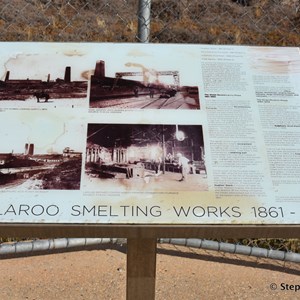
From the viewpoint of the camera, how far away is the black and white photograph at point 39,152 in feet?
5.98

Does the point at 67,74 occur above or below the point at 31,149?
above

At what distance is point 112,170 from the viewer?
1.87 metres

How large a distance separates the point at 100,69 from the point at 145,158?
0.50 m

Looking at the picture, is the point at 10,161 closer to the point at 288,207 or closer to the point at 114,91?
the point at 114,91

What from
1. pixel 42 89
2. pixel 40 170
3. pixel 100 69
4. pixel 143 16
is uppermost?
pixel 143 16

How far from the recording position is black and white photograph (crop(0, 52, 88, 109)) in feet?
6.78

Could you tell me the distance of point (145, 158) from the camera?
1907 mm

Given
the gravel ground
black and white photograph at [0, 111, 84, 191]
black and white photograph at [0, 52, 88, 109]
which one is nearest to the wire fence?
the gravel ground

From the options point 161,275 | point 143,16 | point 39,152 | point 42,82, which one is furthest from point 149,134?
point 161,275

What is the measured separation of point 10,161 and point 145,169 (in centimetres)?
46

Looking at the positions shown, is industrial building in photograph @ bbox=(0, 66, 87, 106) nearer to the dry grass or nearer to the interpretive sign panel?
the interpretive sign panel

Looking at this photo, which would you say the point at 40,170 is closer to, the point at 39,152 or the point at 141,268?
the point at 39,152

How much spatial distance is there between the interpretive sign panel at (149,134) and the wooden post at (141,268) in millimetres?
291

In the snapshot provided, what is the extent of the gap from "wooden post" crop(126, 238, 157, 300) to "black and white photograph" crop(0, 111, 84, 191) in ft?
1.19
